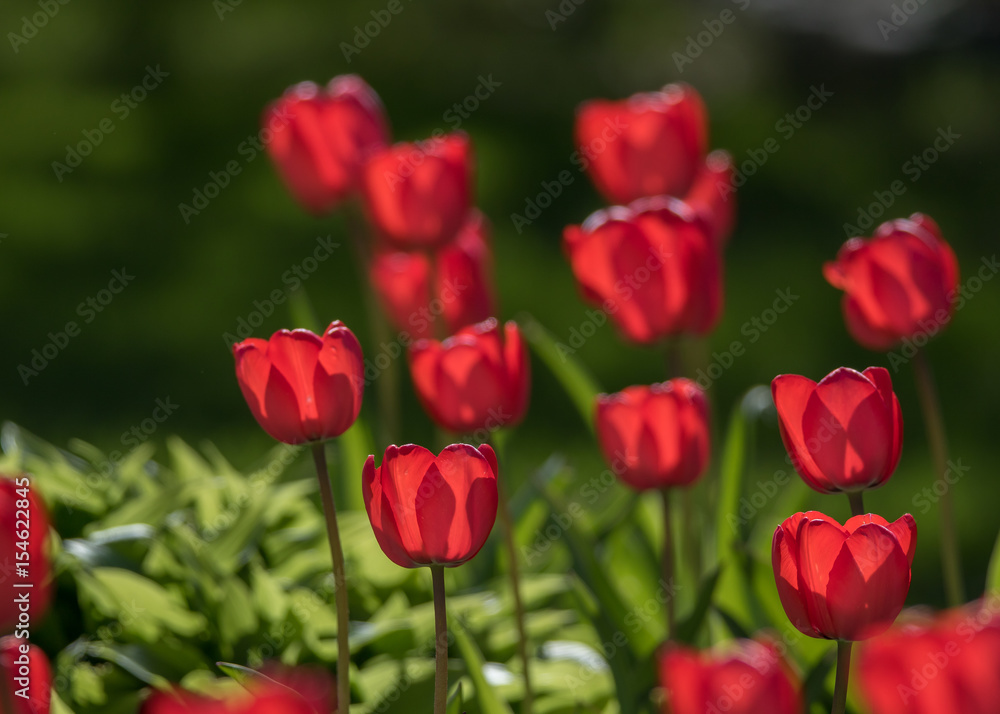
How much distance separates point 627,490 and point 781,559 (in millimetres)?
1079

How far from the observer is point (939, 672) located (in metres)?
0.63

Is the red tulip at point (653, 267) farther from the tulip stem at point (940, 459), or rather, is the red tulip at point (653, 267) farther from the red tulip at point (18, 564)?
the red tulip at point (18, 564)

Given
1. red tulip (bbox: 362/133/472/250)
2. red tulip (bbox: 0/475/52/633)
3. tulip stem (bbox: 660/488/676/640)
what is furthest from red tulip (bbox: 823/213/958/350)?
red tulip (bbox: 0/475/52/633)

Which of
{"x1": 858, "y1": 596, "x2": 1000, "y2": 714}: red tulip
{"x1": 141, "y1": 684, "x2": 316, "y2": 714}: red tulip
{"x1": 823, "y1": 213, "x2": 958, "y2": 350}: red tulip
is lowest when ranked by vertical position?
{"x1": 858, "y1": 596, "x2": 1000, "y2": 714}: red tulip

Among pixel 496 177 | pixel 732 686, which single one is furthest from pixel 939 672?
pixel 496 177

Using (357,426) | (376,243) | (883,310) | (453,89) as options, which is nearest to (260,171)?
(453,89)

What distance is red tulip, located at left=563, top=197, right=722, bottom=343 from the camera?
1.48 metres

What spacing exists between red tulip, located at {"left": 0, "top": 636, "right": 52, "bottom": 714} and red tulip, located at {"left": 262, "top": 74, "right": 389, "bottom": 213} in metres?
1.29

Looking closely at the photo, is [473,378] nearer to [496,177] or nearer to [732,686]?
[732,686]

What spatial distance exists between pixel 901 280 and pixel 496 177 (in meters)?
3.91

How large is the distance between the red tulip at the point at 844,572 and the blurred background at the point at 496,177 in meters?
1.25

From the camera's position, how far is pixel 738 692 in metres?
0.68

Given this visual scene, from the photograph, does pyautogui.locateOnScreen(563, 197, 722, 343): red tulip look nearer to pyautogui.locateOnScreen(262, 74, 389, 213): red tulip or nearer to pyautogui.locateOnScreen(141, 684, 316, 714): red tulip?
pyautogui.locateOnScreen(262, 74, 389, 213): red tulip

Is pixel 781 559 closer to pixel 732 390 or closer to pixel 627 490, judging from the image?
pixel 627 490
